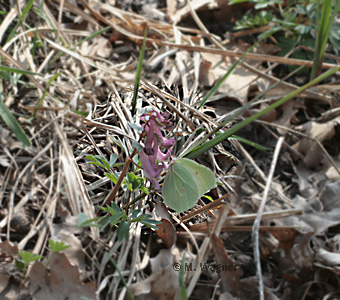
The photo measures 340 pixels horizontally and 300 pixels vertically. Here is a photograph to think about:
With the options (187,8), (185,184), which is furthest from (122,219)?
(187,8)

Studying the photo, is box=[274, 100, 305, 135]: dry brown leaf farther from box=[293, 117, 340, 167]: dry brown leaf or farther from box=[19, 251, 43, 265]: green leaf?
box=[19, 251, 43, 265]: green leaf

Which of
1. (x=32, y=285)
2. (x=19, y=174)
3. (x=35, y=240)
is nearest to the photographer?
(x=32, y=285)

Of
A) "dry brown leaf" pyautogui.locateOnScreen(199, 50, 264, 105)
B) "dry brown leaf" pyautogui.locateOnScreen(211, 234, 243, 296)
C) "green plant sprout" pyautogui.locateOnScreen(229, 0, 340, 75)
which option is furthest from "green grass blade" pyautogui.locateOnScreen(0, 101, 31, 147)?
"green plant sprout" pyautogui.locateOnScreen(229, 0, 340, 75)

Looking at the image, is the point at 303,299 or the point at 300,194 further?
the point at 300,194

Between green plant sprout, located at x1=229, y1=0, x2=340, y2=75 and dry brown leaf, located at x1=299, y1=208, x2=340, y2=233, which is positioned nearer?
dry brown leaf, located at x1=299, y1=208, x2=340, y2=233

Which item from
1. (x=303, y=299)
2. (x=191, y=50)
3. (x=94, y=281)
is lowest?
(x=303, y=299)

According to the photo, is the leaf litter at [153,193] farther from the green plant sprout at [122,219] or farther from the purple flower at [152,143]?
the purple flower at [152,143]

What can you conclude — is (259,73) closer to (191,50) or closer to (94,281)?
(191,50)

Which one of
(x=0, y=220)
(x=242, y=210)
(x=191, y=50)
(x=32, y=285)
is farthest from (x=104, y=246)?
(x=191, y=50)

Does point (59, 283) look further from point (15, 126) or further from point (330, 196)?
point (330, 196)
